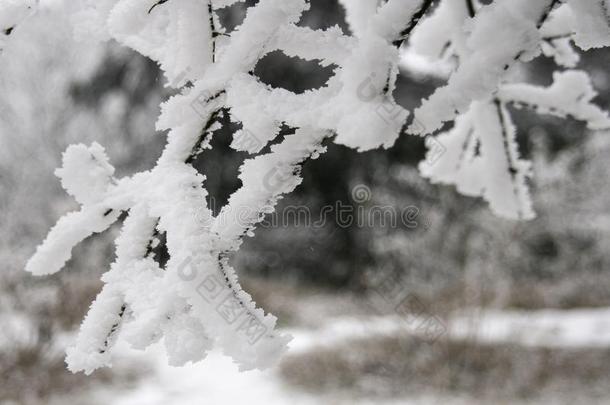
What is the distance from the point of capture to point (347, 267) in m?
12.0

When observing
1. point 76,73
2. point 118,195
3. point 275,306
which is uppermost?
point 76,73

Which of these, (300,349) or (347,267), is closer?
(300,349)

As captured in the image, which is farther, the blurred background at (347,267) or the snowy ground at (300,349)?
the blurred background at (347,267)

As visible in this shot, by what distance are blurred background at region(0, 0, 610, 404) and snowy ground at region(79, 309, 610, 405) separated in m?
0.03

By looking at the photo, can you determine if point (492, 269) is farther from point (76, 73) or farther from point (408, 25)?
point (76, 73)

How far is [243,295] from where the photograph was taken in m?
0.75

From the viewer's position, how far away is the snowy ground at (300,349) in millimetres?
5129

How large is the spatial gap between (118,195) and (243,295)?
294 millimetres

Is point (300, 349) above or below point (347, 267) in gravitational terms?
below

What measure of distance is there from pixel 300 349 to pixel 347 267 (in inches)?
204

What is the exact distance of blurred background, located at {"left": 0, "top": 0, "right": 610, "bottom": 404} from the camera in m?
5.46

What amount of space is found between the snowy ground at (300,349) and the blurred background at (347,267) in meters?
0.03

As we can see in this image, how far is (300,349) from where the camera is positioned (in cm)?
691

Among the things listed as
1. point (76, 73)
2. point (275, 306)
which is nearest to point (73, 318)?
point (275, 306)
